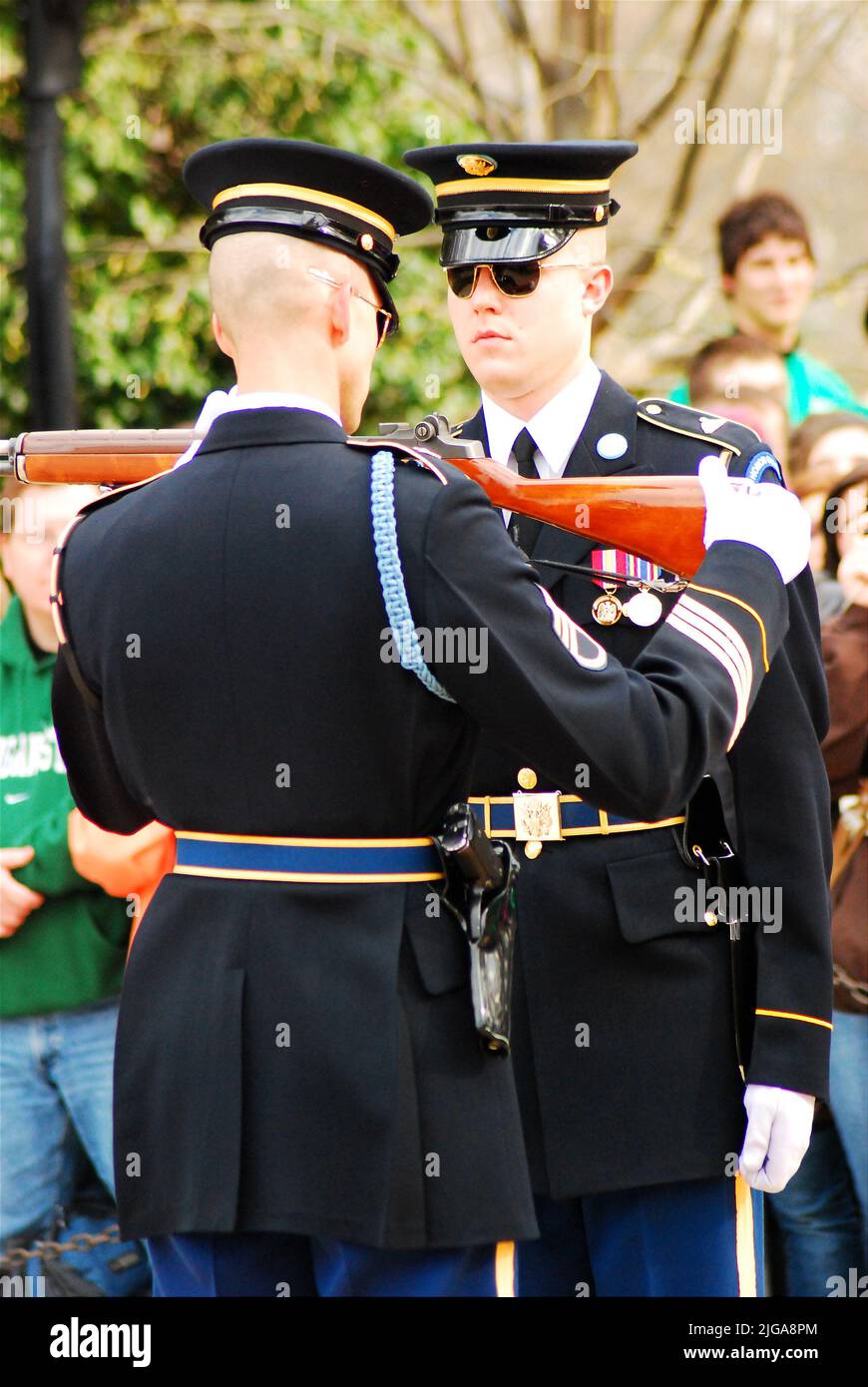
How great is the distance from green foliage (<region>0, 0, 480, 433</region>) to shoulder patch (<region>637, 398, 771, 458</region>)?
4.66m

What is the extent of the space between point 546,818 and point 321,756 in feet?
2.41

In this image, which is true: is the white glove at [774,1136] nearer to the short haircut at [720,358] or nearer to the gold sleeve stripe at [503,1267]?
the gold sleeve stripe at [503,1267]

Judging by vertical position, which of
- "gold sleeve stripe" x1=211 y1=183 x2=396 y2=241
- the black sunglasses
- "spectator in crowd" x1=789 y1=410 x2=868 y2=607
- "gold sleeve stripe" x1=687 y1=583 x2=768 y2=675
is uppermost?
"spectator in crowd" x1=789 y1=410 x2=868 y2=607

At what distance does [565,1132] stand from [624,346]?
7.34 meters

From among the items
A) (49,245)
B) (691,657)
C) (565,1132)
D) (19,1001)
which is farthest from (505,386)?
(49,245)

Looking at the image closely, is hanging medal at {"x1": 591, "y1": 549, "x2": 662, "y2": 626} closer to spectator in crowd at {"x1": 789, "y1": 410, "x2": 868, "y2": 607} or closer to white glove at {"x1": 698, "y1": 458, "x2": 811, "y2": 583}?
white glove at {"x1": 698, "y1": 458, "x2": 811, "y2": 583}

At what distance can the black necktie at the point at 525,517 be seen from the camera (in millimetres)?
3059

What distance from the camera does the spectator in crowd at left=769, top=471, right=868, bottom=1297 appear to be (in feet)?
13.7

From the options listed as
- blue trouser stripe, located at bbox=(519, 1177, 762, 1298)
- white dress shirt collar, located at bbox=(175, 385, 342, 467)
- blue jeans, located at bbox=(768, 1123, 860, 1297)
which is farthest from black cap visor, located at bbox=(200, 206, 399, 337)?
blue jeans, located at bbox=(768, 1123, 860, 1297)

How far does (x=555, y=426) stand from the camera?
3121mm

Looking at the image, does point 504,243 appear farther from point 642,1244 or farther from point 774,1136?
point 642,1244

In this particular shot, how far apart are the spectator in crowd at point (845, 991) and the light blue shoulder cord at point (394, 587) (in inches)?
83.8

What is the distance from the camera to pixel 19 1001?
4.29 metres

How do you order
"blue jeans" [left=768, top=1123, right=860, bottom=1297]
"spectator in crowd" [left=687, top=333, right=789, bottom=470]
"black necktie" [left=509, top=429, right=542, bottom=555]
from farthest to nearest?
"spectator in crowd" [left=687, top=333, right=789, bottom=470], "blue jeans" [left=768, top=1123, right=860, bottom=1297], "black necktie" [left=509, top=429, right=542, bottom=555]
